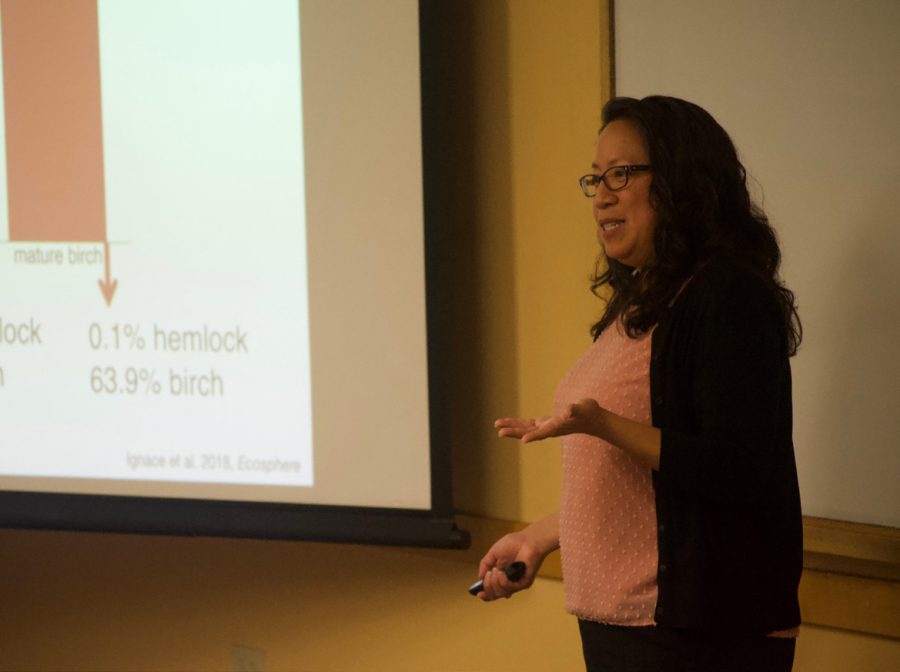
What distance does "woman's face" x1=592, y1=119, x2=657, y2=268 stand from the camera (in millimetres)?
1355

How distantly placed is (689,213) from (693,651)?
535 mm

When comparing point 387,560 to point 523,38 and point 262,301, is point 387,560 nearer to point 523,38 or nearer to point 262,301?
point 262,301

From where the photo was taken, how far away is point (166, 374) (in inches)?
85.6

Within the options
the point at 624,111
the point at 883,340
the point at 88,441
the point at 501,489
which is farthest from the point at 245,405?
the point at 883,340

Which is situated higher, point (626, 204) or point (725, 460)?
point (626, 204)

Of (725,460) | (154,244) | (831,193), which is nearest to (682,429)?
(725,460)

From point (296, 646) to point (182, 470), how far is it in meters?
0.54

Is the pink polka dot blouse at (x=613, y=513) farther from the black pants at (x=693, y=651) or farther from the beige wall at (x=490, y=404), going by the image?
the beige wall at (x=490, y=404)

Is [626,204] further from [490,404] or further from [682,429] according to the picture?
[490,404]

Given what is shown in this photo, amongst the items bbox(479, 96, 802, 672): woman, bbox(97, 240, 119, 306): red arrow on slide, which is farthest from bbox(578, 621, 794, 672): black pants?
bbox(97, 240, 119, 306): red arrow on slide

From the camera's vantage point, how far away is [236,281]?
6.95ft

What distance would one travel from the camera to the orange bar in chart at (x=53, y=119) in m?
2.21

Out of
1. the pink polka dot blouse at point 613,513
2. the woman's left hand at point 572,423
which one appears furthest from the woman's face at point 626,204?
the woman's left hand at point 572,423

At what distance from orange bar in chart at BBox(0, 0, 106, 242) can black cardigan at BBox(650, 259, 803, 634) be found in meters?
1.42
